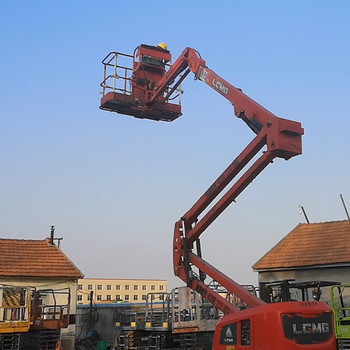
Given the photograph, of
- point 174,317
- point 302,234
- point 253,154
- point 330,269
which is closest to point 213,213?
point 253,154

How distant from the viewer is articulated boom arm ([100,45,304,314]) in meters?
14.3

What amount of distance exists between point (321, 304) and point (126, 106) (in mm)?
10993

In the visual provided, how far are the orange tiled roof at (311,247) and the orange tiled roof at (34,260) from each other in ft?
33.5

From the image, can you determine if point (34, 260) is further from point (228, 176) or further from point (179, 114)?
point (228, 176)

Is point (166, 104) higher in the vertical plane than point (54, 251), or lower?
higher

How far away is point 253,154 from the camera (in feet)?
49.3

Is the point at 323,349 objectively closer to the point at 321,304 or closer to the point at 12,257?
the point at 321,304

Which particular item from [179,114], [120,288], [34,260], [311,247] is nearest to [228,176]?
[179,114]

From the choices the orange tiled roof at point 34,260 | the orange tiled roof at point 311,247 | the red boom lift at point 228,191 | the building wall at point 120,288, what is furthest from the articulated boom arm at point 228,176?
the building wall at point 120,288

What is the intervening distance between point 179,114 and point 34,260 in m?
13.0

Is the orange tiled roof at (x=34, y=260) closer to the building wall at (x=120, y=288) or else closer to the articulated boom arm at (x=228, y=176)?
the articulated boom arm at (x=228, y=176)

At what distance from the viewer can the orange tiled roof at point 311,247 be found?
24719 millimetres

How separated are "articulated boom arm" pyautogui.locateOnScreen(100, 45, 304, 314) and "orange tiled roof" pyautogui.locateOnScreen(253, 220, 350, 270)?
34.0ft

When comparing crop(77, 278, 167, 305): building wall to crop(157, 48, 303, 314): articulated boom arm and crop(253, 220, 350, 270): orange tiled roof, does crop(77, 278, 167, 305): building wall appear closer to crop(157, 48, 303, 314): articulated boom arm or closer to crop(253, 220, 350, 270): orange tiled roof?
crop(253, 220, 350, 270): orange tiled roof
